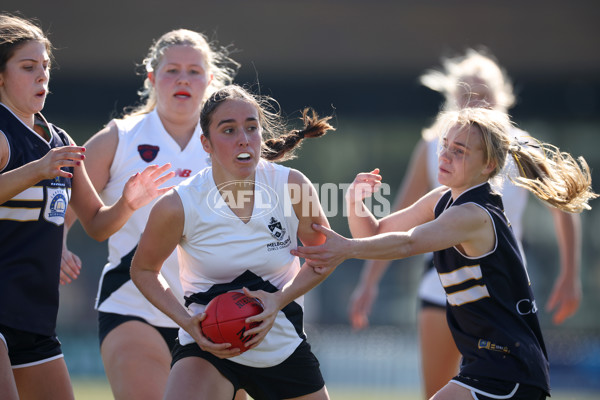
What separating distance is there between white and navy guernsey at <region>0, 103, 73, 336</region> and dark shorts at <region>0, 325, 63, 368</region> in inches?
1.3

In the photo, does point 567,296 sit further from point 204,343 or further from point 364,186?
point 204,343

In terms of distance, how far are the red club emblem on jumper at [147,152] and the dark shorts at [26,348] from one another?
1.24 m

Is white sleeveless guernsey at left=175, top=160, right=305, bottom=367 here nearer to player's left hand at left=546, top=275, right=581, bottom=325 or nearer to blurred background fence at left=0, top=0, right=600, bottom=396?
player's left hand at left=546, top=275, right=581, bottom=325

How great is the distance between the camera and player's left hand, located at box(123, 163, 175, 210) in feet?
12.7

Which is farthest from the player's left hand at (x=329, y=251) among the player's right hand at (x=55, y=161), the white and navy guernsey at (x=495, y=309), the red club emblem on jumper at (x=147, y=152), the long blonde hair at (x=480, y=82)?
the long blonde hair at (x=480, y=82)

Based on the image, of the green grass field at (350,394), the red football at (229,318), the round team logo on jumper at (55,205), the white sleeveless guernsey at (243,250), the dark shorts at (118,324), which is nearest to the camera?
the red football at (229,318)

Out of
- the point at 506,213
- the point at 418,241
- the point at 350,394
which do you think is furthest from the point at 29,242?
the point at 350,394

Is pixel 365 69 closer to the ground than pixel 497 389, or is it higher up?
higher up

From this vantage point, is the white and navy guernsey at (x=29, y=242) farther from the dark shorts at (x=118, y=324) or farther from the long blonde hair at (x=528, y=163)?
the long blonde hair at (x=528, y=163)

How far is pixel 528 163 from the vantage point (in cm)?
399

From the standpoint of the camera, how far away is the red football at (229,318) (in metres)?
3.27

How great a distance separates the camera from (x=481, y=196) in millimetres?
3686

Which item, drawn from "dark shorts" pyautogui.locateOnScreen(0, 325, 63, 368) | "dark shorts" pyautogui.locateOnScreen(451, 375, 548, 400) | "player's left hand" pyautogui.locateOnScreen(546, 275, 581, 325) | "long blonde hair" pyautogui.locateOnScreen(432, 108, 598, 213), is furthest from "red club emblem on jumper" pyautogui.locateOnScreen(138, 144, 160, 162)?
"player's left hand" pyautogui.locateOnScreen(546, 275, 581, 325)

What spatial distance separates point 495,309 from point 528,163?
83 cm
